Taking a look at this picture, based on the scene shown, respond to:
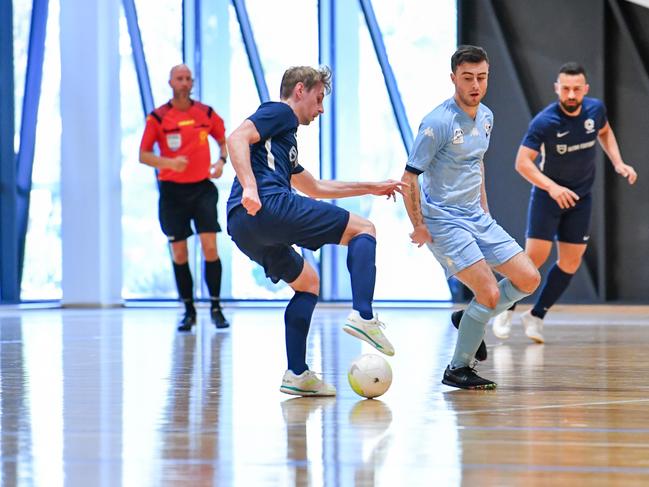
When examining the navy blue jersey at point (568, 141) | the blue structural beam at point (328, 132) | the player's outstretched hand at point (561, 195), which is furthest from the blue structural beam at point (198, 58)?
the player's outstretched hand at point (561, 195)

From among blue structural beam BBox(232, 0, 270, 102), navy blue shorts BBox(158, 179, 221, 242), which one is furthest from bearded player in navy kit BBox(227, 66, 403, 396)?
blue structural beam BBox(232, 0, 270, 102)

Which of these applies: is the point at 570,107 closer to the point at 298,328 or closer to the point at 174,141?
the point at 174,141

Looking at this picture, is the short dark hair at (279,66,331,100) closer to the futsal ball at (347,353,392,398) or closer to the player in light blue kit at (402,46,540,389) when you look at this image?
the player in light blue kit at (402,46,540,389)

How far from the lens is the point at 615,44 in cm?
1148

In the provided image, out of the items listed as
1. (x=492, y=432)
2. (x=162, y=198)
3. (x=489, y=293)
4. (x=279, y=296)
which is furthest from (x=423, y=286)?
(x=492, y=432)

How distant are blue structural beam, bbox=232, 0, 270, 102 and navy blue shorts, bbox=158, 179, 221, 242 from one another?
475cm

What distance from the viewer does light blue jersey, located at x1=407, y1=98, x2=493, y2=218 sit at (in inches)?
176

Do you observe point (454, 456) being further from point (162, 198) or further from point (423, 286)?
point (423, 286)

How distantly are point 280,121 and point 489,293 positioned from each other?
3.56ft

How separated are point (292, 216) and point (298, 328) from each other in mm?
471

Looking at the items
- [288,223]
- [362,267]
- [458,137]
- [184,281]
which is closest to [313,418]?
[362,267]

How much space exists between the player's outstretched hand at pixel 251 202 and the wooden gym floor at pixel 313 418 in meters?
0.69

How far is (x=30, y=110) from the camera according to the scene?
512 inches

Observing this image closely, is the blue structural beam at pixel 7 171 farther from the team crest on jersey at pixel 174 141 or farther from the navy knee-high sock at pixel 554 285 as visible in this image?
the navy knee-high sock at pixel 554 285
